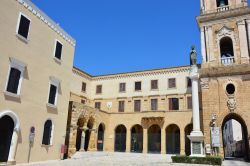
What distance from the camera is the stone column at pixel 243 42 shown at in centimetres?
2672

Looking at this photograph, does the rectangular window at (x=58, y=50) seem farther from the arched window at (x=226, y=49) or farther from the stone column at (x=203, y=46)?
the arched window at (x=226, y=49)

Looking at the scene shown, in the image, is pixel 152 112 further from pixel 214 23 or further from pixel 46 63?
pixel 46 63

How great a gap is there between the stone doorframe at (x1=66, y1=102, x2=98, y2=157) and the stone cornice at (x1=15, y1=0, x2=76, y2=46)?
6.95 meters

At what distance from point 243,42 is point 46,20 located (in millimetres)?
21135

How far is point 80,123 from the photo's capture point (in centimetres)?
→ 2975

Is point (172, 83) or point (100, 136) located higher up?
point (172, 83)

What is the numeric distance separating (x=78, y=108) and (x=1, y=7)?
13.8 meters

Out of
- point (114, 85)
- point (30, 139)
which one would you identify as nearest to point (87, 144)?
point (114, 85)

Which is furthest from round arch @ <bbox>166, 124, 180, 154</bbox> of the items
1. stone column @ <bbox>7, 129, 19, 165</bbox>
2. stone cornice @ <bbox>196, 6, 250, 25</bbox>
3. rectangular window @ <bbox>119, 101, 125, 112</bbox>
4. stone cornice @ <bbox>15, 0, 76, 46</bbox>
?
stone column @ <bbox>7, 129, 19, 165</bbox>

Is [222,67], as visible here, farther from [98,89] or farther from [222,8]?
[98,89]

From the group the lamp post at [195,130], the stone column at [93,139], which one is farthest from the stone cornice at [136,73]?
the lamp post at [195,130]

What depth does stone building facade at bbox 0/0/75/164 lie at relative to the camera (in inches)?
655

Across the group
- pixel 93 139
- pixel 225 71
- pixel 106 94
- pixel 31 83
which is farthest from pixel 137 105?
pixel 31 83

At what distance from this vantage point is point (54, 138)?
2117 centimetres
